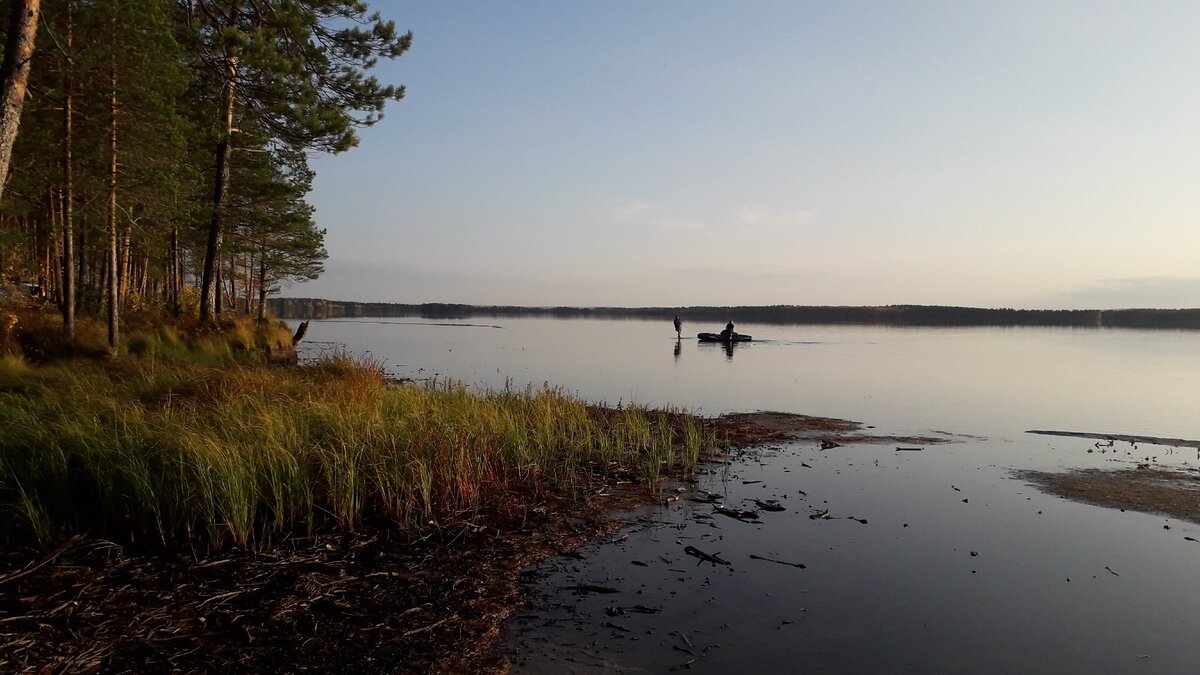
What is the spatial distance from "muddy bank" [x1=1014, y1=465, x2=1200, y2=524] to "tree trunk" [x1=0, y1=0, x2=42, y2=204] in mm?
16687

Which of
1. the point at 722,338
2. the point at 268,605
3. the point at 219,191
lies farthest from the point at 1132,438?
the point at 722,338

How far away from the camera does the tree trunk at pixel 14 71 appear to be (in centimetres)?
834

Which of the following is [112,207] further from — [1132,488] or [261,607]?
[1132,488]

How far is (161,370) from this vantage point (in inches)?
500

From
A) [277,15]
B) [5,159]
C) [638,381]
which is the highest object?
[277,15]

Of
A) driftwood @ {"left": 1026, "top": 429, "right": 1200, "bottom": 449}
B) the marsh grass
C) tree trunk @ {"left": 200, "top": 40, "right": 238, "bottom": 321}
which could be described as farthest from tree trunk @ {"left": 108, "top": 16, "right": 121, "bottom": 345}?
driftwood @ {"left": 1026, "top": 429, "right": 1200, "bottom": 449}

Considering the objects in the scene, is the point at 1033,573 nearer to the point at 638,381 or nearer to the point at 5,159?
the point at 5,159

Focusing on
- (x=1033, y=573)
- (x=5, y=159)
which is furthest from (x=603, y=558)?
(x=5, y=159)

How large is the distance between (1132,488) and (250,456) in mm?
13960

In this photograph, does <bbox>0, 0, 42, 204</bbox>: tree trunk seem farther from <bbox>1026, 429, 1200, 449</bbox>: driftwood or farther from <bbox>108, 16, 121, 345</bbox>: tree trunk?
<bbox>1026, 429, 1200, 449</bbox>: driftwood

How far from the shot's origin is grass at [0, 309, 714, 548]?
6.53m

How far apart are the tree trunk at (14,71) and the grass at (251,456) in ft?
11.5

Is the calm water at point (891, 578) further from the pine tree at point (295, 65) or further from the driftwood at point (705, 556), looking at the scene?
the pine tree at point (295, 65)

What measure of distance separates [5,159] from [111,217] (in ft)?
31.8
